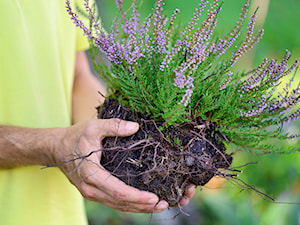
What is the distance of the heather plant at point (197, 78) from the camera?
0.84 metres

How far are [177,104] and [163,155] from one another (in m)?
0.15

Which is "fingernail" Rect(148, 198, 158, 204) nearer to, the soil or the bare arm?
the soil

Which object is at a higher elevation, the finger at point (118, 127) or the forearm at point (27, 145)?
the finger at point (118, 127)

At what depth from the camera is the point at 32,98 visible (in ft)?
4.01

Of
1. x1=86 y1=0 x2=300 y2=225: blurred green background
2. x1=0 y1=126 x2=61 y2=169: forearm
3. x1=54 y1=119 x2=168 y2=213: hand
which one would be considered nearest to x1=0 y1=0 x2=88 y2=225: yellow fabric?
x1=0 y1=126 x2=61 y2=169: forearm

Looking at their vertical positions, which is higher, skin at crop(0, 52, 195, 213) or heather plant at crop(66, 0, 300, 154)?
heather plant at crop(66, 0, 300, 154)

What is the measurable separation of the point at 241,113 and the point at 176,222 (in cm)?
191

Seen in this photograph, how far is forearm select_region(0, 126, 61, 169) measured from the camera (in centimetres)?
A: 98

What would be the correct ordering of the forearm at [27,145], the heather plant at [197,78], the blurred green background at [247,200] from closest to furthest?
the heather plant at [197,78] → the forearm at [27,145] → the blurred green background at [247,200]

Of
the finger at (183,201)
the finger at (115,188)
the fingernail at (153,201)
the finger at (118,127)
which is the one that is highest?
the finger at (118,127)

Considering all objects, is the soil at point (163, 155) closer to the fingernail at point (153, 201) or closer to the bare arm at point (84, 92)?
the fingernail at point (153, 201)

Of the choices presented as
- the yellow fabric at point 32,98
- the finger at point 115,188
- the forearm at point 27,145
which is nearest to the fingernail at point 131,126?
the finger at point 115,188

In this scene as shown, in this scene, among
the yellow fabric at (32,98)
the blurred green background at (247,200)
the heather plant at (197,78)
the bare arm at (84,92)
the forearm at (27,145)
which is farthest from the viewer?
the blurred green background at (247,200)

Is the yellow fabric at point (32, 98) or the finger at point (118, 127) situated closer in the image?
the finger at point (118, 127)
